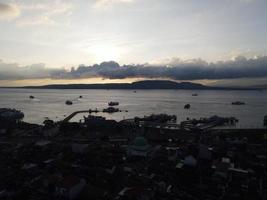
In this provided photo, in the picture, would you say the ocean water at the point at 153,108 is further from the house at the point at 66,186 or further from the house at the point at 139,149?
the house at the point at 66,186

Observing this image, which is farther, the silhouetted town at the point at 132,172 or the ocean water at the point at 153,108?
the ocean water at the point at 153,108

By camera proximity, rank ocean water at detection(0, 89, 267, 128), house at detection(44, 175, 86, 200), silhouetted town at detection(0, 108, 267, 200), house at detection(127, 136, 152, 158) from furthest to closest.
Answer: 1. ocean water at detection(0, 89, 267, 128)
2. house at detection(127, 136, 152, 158)
3. silhouetted town at detection(0, 108, 267, 200)
4. house at detection(44, 175, 86, 200)

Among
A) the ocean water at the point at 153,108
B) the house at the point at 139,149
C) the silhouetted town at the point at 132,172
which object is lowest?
the ocean water at the point at 153,108

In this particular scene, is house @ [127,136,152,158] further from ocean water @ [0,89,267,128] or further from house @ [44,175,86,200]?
ocean water @ [0,89,267,128]

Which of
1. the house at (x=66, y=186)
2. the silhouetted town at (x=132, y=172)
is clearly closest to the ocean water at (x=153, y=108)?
the silhouetted town at (x=132, y=172)

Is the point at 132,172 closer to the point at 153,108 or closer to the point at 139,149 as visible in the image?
the point at 139,149

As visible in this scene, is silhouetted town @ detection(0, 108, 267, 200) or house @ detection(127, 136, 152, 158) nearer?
silhouetted town @ detection(0, 108, 267, 200)

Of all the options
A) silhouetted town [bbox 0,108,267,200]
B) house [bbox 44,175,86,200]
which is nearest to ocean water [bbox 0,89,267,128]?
silhouetted town [bbox 0,108,267,200]

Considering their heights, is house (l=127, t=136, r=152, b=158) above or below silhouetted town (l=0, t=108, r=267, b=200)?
above

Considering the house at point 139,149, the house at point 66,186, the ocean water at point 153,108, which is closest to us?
the house at point 66,186

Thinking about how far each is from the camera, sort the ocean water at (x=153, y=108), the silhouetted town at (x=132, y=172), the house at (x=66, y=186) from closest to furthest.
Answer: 1. the house at (x=66, y=186)
2. the silhouetted town at (x=132, y=172)
3. the ocean water at (x=153, y=108)

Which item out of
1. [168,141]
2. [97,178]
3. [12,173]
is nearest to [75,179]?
[97,178]

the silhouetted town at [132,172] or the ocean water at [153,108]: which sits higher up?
the silhouetted town at [132,172]
